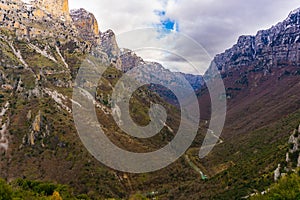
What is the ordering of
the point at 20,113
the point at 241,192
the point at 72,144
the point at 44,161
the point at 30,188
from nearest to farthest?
the point at 30,188, the point at 241,192, the point at 44,161, the point at 72,144, the point at 20,113

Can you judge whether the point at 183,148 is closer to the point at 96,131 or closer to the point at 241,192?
the point at 96,131

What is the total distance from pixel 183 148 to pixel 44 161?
7939cm

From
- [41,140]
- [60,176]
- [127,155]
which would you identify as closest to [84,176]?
[60,176]

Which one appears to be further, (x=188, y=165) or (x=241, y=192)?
(x=188, y=165)

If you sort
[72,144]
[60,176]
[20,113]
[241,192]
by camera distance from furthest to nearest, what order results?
1. [20,113]
2. [72,144]
3. [60,176]
4. [241,192]

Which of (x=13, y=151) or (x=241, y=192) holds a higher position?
(x=13, y=151)

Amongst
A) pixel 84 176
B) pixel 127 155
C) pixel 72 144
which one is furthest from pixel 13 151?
pixel 127 155

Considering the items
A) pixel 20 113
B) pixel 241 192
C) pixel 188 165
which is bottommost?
pixel 241 192

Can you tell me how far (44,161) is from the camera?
488 ft

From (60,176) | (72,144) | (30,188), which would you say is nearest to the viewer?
(30,188)

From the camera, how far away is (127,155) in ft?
474

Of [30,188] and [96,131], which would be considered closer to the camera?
[30,188]

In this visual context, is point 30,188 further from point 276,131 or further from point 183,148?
point 276,131

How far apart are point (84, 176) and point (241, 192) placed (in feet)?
208
